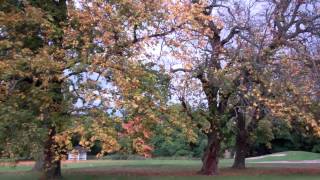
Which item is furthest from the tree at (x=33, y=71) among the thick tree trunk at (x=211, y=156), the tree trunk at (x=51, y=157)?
the thick tree trunk at (x=211, y=156)

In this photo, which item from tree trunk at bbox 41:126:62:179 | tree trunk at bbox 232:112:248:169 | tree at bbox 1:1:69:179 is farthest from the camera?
tree trunk at bbox 232:112:248:169

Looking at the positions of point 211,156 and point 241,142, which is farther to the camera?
point 241,142

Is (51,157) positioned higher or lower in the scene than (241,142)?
lower

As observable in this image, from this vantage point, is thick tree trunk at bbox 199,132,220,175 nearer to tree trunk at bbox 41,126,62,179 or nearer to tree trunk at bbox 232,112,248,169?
tree trunk at bbox 232,112,248,169

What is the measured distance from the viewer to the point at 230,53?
78.9ft

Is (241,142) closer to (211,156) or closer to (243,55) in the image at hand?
(211,156)

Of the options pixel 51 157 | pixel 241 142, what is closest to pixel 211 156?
pixel 241 142

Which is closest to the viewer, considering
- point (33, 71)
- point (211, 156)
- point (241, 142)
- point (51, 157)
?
point (33, 71)

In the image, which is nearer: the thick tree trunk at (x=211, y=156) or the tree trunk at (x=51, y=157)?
the tree trunk at (x=51, y=157)

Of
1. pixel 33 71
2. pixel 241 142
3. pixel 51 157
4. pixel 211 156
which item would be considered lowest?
pixel 51 157

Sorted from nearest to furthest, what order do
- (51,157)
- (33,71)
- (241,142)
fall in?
(33,71)
(51,157)
(241,142)

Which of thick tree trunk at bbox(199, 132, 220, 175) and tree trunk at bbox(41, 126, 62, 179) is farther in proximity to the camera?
thick tree trunk at bbox(199, 132, 220, 175)

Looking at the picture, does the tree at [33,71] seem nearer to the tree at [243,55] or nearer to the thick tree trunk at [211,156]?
the tree at [243,55]

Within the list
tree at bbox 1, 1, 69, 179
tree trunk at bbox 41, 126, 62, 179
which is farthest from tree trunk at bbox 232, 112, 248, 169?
tree at bbox 1, 1, 69, 179
